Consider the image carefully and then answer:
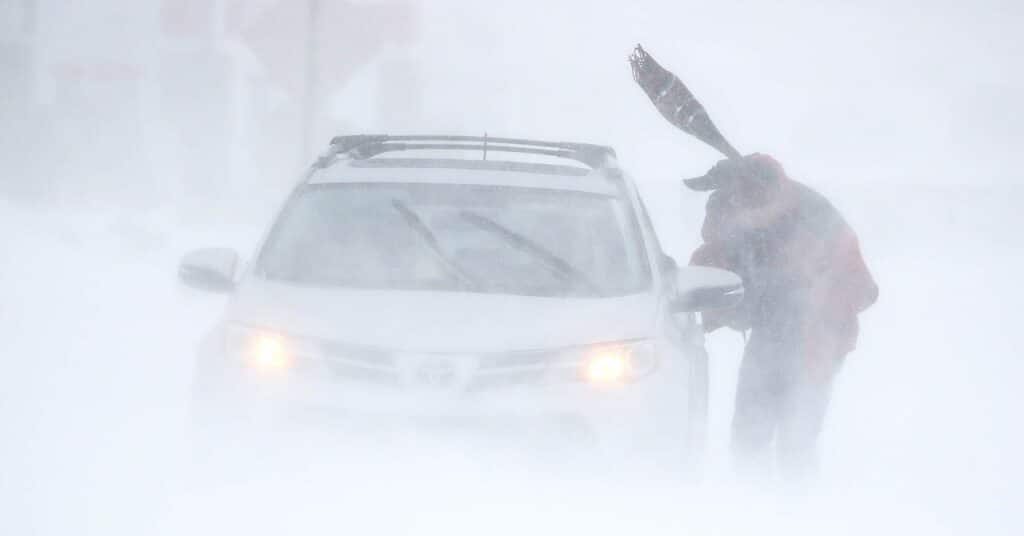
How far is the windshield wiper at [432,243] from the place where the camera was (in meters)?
4.67

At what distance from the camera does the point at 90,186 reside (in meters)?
31.1

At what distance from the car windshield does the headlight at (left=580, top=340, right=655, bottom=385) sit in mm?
368

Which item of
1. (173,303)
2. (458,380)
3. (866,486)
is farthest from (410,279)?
(173,303)

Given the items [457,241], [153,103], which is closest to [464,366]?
[457,241]

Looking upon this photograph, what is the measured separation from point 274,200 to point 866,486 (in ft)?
60.3

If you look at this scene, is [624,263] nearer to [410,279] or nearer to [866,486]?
[410,279]

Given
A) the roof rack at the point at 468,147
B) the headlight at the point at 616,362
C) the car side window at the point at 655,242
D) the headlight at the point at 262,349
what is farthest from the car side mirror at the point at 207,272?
the car side window at the point at 655,242

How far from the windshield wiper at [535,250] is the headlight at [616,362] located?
371mm

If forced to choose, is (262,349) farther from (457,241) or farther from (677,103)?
(677,103)

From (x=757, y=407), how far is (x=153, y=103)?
99.9ft

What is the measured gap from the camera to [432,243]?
4.84 meters

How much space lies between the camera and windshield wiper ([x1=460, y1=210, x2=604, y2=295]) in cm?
475

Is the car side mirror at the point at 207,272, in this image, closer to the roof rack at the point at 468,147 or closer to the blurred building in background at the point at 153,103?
the roof rack at the point at 468,147

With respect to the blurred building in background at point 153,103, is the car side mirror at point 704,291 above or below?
above
